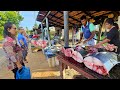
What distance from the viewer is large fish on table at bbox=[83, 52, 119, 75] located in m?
2.62

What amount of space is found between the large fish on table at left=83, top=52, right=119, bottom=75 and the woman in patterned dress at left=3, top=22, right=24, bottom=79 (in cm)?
118

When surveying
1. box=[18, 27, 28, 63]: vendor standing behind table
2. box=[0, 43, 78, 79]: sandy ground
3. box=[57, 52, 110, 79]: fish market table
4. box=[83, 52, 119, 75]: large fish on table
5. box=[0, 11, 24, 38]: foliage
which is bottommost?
box=[0, 43, 78, 79]: sandy ground

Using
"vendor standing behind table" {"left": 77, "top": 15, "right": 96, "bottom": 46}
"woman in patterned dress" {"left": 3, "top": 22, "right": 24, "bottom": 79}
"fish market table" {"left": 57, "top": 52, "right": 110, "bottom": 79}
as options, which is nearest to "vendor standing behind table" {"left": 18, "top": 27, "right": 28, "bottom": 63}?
"woman in patterned dress" {"left": 3, "top": 22, "right": 24, "bottom": 79}

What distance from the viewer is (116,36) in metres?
3.11

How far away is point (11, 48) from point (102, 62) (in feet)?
4.98

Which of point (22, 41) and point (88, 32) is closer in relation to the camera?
point (22, 41)

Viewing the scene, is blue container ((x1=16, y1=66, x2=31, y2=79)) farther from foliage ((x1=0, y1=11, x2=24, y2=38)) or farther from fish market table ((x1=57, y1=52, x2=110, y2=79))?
foliage ((x1=0, y1=11, x2=24, y2=38))

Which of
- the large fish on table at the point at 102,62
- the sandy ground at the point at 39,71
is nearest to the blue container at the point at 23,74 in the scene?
the sandy ground at the point at 39,71

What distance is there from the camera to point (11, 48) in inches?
128

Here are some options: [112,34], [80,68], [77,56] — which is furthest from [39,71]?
[112,34]

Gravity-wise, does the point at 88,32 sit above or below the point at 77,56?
above

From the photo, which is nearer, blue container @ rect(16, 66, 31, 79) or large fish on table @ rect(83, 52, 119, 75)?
large fish on table @ rect(83, 52, 119, 75)

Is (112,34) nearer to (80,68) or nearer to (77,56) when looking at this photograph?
(77,56)
